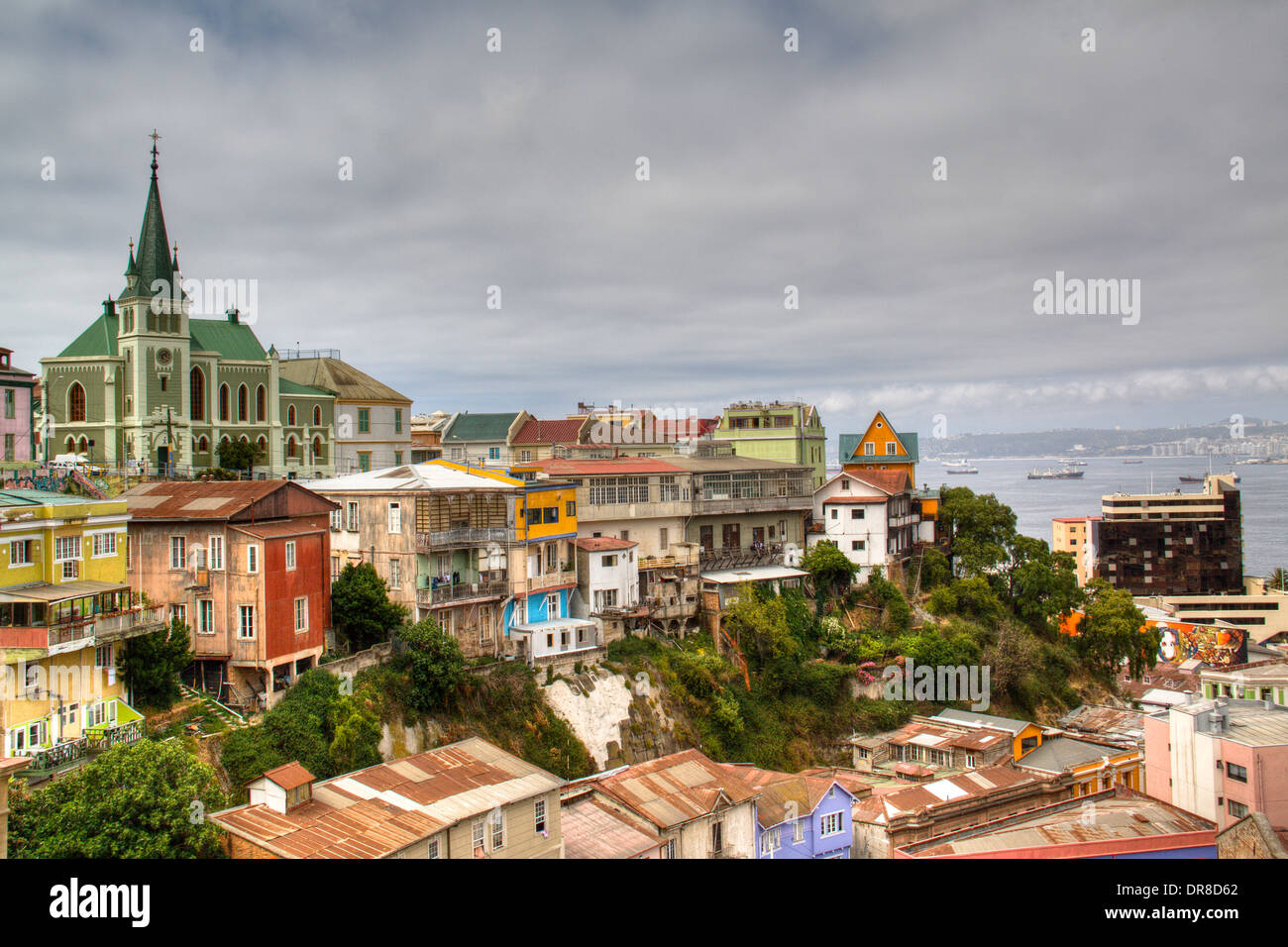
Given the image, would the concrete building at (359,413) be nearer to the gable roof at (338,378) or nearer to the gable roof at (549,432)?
the gable roof at (338,378)

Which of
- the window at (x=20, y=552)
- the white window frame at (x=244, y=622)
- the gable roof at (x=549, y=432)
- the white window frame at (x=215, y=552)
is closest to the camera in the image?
the window at (x=20, y=552)

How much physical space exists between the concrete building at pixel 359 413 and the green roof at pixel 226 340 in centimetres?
307

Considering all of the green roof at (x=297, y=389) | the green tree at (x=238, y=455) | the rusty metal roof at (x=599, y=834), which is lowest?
the rusty metal roof at (x=599, y=834)

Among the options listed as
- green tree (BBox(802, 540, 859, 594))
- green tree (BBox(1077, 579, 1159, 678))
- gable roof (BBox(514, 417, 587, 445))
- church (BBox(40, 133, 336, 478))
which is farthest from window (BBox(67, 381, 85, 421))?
green tree (BBox(1077, 579, 1159, 678))

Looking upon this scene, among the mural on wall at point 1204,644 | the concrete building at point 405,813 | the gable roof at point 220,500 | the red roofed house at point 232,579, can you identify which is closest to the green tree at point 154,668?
the red roofed house at point 232,579

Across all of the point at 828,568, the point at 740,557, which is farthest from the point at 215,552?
the point at 828,568

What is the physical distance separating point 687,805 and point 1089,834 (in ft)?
22.4

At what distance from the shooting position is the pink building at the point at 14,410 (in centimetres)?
2577

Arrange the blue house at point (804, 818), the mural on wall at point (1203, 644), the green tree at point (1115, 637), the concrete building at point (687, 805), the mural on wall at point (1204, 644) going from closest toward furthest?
the concrete building at point (687, 805) → the blue house at point (804, 818) → the green tree at point (1115, 637) → the mural on wall at point (1203, 644) → the mural on wall at point (1204, 644)

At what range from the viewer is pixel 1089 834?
16969mm

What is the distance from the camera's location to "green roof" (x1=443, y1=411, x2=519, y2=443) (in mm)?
47938

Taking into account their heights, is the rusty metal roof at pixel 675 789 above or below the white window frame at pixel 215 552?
below

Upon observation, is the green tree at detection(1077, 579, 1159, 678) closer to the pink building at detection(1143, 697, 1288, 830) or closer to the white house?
the white house
